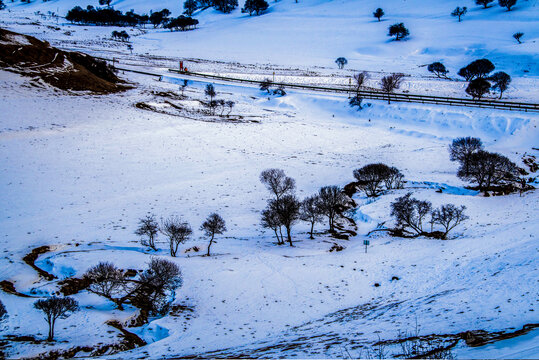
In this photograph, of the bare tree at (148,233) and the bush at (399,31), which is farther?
the bush at (399,31)

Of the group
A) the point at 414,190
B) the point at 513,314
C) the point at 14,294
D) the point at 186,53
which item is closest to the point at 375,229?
the point at 414,190

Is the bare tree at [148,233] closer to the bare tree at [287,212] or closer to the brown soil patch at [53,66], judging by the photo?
the bare tree at [287,212]

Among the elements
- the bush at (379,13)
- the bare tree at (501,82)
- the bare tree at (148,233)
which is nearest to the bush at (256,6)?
the bush at (379,13)

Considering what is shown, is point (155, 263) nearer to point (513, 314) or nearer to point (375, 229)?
point (513, 314)

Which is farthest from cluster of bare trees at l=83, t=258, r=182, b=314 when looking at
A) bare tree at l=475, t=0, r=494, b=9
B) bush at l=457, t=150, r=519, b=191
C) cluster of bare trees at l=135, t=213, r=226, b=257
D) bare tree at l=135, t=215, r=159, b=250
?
bare tree at l=475, t=0, r=494, b=9

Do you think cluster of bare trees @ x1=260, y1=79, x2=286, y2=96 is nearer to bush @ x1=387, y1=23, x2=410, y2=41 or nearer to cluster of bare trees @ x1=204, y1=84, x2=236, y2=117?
cluster of bare trees @ x1=204, y1=84, x2=236, y2=117

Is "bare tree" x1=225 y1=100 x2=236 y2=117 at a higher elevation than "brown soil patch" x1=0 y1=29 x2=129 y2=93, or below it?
below
